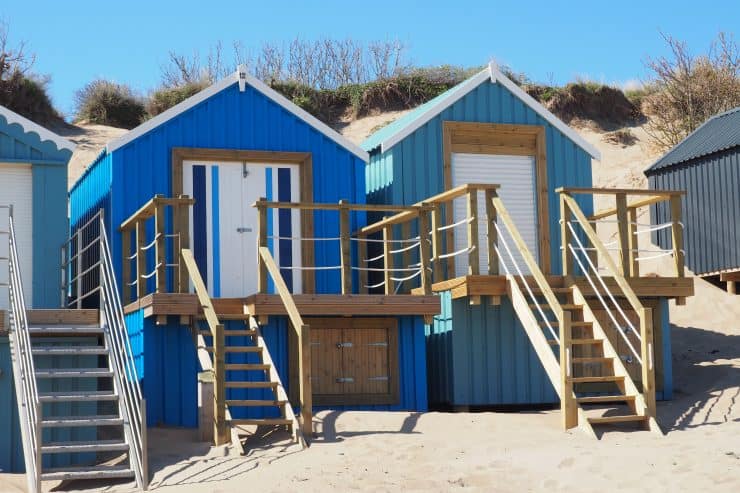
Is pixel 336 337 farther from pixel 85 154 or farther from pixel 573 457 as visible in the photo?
pixel 85 154

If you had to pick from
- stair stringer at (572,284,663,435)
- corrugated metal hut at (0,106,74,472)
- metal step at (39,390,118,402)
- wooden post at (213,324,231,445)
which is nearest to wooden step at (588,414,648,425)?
stair stringer at (572,284,663,435)

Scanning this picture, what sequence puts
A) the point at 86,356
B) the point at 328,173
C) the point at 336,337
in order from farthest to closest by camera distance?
1. the point at 328,173
2. the point at 336,337
3. the point at 86,356

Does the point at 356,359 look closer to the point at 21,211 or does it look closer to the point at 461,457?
the point at 461,457

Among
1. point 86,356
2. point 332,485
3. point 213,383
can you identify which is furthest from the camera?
point 86,356

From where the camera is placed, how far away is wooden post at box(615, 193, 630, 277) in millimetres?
15180

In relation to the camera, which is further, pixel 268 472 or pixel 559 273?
pixel 559 273

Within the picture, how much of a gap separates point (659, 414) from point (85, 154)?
20964 millimetres

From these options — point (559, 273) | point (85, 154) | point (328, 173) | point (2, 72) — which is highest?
point (2, 72)

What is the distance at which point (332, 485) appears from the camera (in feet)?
34.3

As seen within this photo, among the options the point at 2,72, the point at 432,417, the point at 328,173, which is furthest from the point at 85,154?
the point at 432,417

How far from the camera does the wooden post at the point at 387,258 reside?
15711mm

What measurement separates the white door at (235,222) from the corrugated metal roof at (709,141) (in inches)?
421

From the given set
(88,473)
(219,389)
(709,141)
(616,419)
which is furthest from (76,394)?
(709,141)

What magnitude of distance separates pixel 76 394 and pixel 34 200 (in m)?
3.27
